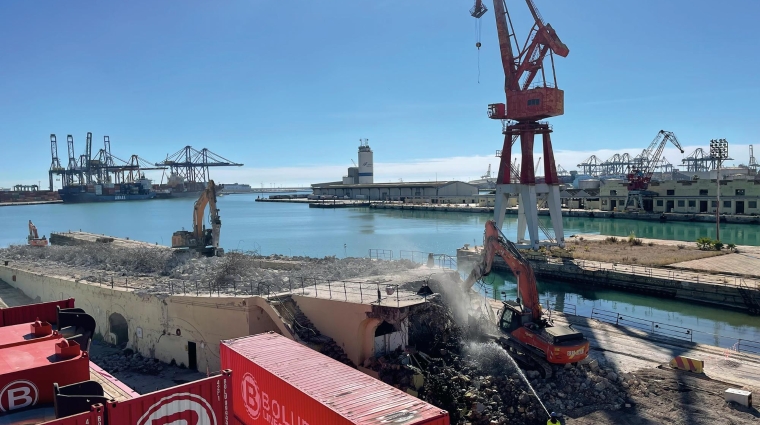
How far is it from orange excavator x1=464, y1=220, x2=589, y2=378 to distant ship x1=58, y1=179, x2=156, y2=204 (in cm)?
16278

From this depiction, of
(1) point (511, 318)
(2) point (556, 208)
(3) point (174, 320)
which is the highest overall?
(2) point (556, 208)

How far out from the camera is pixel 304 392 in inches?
364

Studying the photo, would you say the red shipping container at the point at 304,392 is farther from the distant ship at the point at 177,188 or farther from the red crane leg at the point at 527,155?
the distant ship at the point at 177,188

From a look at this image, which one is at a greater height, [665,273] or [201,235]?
[201,235]

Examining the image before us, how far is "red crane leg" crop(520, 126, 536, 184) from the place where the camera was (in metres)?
36.4

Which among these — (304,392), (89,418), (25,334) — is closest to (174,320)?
(25,334)

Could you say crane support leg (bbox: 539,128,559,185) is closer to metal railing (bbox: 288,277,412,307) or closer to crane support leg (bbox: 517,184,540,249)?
crane support leg (bbox: 517,184,540,249)

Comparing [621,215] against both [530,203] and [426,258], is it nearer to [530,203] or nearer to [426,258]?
[530,203]

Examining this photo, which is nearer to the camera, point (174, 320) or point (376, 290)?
point (376, 290)

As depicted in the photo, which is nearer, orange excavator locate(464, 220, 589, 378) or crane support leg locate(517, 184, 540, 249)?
orange excavator locate(464, 220, 589, 378)

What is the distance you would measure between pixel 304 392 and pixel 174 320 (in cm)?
1030

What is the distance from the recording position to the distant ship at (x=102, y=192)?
155250 mm

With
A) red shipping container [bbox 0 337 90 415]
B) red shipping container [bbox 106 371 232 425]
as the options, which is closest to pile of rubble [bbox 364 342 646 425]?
red shipping container [bbox 106 371 232 425]

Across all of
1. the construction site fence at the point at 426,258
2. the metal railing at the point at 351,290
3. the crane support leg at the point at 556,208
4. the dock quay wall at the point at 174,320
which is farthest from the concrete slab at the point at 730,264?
the dock quay wall at the point at 174,320
